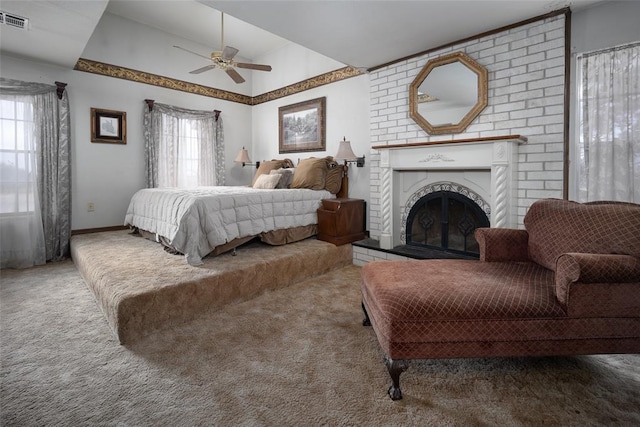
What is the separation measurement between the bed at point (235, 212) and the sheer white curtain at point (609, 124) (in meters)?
2.55

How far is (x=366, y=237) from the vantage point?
4051 mm

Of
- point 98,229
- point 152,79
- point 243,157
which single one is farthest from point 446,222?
point 152,79

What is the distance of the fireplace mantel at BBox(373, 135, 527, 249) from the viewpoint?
2678mm

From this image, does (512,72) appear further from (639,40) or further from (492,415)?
(492,415)

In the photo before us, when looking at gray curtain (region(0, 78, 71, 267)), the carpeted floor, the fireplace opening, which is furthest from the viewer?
gray curtain (region(0, 78, 71, 267))

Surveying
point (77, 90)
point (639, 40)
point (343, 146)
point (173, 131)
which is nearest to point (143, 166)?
point (173, 131)

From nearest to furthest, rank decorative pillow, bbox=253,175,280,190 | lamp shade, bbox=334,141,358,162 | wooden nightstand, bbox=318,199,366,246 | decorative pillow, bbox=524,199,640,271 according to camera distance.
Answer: decorative pillow, bbox=524,199,640,271
wooden nightstand, bbox=318,199,366,246
lamp shade, bbox=334,141,358,162
decorative pillow, bbox=253,175,280,190

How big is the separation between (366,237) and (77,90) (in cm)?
410

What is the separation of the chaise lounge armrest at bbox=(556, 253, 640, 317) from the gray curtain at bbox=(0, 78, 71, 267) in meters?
4.83

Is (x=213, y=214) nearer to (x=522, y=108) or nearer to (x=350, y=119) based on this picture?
(x=350, y=119)

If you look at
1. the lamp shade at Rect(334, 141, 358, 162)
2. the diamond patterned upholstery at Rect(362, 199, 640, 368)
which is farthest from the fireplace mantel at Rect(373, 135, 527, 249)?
the diamond patterned upholstery at Rect(362, 199, 640, 368)

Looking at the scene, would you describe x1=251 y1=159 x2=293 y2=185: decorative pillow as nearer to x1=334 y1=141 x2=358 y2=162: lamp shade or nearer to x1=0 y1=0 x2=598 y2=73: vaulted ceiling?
x1=334 y1=141 x2=358 y2=162: lamp shade

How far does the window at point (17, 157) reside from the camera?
3.46 metres

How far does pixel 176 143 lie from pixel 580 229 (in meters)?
5.00
